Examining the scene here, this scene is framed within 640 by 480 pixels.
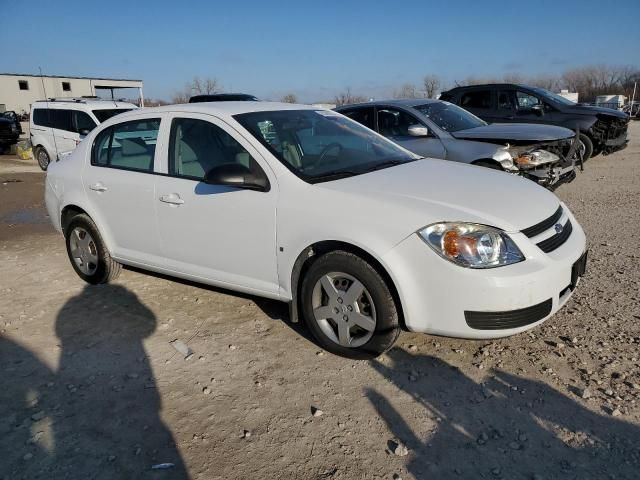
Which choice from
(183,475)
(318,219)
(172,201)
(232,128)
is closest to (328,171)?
(318,219)

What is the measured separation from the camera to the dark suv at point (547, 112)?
10555 millimetres

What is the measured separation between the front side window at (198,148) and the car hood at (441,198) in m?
0.84

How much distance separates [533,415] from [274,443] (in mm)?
1365

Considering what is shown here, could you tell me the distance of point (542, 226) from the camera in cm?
310

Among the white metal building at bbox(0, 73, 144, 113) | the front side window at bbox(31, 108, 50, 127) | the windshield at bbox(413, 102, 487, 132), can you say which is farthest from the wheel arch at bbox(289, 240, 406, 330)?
the white metal building at bbox(0, 73, 144, 113)

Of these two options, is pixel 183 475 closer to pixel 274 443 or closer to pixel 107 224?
pixel 274 443

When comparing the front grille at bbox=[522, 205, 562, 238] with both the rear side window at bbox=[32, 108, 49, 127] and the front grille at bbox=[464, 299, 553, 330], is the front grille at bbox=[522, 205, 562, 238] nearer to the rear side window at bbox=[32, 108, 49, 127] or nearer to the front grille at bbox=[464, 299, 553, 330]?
the front grille at bbox=[464, 299, 553, 330]

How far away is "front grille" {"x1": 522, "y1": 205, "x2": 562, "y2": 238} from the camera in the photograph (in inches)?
117

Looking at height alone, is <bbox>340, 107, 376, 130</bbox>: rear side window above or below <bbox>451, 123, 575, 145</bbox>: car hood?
above

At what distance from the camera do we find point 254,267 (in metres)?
3.52

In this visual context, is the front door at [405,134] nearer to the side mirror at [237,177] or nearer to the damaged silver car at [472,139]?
the damaged silver car at [472,139]

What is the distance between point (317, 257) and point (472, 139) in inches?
183

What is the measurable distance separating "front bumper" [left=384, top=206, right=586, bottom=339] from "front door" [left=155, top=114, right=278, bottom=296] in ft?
3.14

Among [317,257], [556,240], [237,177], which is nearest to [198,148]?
[237,177]
